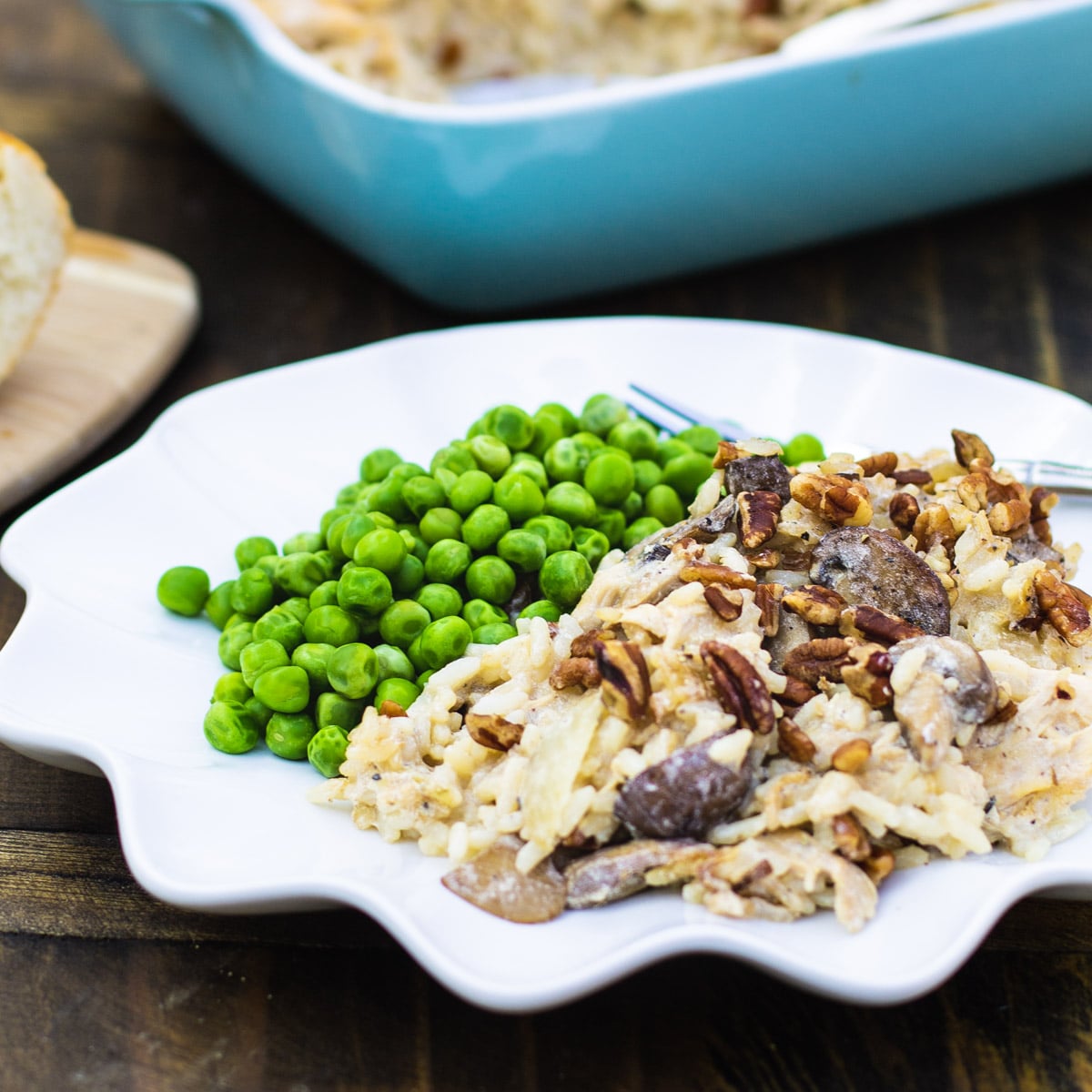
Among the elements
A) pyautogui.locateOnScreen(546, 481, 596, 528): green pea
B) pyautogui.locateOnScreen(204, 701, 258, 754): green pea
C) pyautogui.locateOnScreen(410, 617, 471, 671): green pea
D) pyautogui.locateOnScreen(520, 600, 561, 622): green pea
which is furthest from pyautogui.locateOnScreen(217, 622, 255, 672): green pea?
pyautogui.locateOnScreen(546, 481, 596, 528): green pea

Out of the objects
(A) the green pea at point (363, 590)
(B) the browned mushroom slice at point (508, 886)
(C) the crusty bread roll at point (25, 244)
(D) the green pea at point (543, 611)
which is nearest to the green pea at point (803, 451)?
(D) the green pea at point (543, 611)

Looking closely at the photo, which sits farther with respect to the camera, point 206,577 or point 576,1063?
point 206,577

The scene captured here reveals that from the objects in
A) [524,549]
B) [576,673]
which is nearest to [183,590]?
[524,549]

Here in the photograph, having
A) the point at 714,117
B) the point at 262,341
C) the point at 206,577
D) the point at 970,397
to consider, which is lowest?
the point at 262,341

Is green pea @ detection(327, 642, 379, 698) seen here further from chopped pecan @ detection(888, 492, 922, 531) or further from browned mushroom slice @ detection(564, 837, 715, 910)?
chopped pecan @ detection(888, 492, 922, 531)

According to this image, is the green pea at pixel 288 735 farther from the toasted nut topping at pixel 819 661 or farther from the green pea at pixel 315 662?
the toasted nut topping at pixel 819 661

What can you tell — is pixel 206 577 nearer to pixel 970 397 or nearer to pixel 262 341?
pixel 262 341

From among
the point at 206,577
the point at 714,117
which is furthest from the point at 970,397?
the point at 206,577

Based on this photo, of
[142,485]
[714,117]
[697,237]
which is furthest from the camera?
[697,237]
